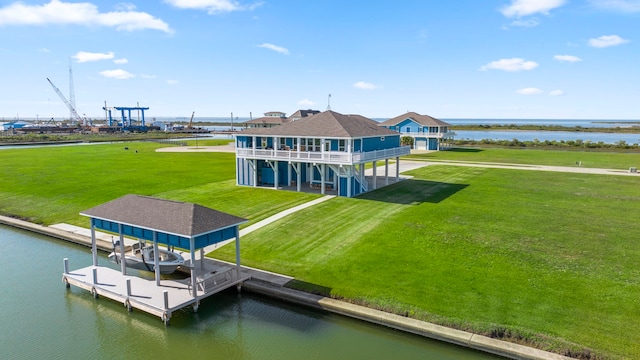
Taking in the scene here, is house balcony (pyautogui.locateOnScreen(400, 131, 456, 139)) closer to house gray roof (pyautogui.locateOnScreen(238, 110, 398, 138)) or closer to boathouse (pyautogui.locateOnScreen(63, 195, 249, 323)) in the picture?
house gray roof (pyautogui.locateOnScreen(238, 110, 398, 138))

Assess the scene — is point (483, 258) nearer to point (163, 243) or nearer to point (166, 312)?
point (166, 312)

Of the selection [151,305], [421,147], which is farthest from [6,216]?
[421,147]

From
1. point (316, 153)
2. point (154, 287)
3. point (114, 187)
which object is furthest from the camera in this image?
point (114, 187)

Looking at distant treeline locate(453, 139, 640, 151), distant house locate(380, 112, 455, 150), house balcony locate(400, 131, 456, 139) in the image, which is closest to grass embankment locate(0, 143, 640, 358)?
house balcony locate(400, 131, 456, 139)

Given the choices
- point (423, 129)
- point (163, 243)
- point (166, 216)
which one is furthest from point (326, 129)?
point (423, 129)

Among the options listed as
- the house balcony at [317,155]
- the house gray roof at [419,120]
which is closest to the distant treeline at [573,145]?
the house gray roof at [419,120]

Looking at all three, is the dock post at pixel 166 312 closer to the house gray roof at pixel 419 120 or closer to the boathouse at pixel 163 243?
the boathouse at pixel 163 243
